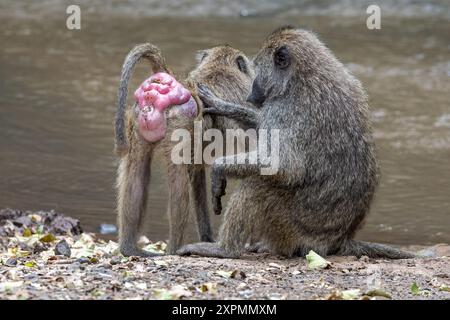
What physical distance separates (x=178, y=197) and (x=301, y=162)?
2.46ft

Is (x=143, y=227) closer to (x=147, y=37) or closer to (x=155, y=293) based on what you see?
(x=155, y=293)

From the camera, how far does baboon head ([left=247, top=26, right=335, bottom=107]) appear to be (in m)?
5.98

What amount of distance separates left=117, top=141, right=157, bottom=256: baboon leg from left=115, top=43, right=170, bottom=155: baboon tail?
0.38 feet

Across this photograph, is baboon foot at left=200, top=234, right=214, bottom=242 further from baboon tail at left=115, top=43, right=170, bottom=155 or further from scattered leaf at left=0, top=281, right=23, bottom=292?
scattered leaf at left=0, top=281, right=23, bottom=292

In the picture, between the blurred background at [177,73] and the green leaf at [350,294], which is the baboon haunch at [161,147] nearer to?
the blurred background at [177,73]

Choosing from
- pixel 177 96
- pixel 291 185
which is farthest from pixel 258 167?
pixel 177 96

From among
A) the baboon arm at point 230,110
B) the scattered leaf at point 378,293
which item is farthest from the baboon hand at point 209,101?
the scattered leaf at point 378,293

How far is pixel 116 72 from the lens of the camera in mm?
12820

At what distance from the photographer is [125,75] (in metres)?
5.82

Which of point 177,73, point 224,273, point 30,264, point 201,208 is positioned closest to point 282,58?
point 201,208

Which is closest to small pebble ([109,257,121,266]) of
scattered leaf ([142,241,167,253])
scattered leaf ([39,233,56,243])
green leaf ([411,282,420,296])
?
scattered leaf ([142,241,167,253])

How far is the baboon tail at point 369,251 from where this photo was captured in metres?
6.18

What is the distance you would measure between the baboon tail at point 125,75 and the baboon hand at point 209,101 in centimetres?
29

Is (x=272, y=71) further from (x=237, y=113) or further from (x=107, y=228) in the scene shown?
(x=107, y=228)
